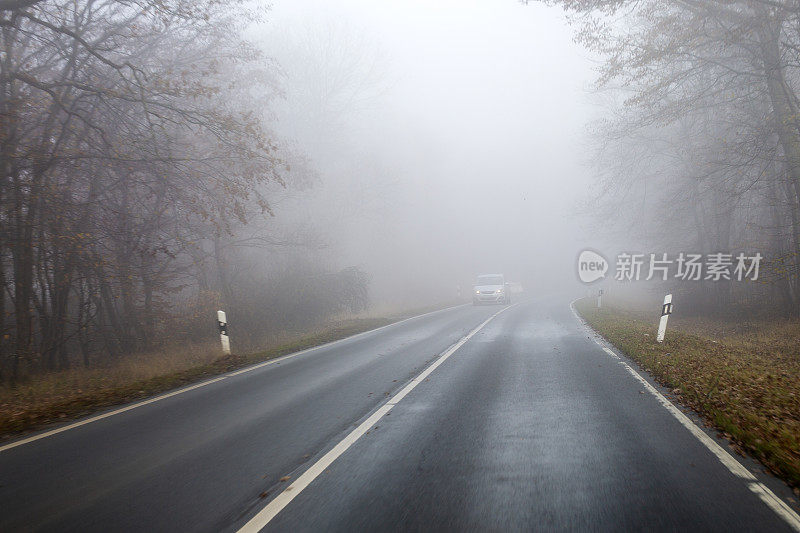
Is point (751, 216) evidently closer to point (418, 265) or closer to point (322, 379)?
point (322, 379)

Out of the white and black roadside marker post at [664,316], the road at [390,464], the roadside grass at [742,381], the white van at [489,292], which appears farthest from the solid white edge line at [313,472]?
the white van at [489,292]

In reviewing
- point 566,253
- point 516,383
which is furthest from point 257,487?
point 566,253

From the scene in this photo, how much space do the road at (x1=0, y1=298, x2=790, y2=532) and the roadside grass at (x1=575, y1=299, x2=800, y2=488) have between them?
0.45 metres

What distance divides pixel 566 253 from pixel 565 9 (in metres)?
97.1

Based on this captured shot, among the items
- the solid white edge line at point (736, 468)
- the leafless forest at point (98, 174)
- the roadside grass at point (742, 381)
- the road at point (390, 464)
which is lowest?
the roadside grass at point (742, 381)

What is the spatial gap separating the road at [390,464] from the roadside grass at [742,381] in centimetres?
45

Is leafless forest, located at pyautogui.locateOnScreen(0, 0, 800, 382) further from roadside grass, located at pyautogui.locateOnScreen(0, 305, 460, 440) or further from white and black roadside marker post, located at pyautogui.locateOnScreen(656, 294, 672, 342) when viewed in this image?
white and black roadside marker post, located at pyautogui.locateOnScreen(656, 294, 672, 342)

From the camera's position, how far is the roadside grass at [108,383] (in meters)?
6.43

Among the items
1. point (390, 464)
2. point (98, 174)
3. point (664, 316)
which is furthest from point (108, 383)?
point (664, 316)

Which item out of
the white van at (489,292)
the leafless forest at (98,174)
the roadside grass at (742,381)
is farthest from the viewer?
the white van at (489,292)

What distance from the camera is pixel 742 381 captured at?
290 inches

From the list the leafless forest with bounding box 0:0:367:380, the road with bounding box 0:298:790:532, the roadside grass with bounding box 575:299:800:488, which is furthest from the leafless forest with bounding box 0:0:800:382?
the road with bounding box 0:298:790:532

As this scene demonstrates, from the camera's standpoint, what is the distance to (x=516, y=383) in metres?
7.67

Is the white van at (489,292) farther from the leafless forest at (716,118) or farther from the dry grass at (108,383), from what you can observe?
the dry grass at (108,383)
